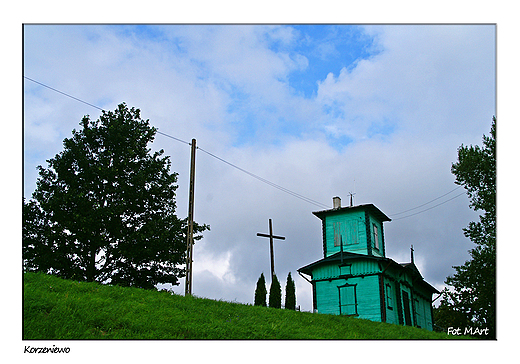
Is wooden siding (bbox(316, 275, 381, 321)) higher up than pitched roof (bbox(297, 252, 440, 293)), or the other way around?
pitched roof (bbox(297, 252, 440, 293))

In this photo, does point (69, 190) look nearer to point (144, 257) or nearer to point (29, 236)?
point (29, 236)

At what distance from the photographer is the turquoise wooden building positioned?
28.1m

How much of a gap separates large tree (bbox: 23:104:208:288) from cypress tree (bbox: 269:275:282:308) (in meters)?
5.94

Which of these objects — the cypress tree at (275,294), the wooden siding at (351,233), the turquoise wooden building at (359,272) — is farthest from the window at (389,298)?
the cypress tree at (275,294)

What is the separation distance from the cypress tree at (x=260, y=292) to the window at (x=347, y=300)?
5052mm

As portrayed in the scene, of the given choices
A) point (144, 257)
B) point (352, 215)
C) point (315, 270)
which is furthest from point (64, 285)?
point (352, 215)

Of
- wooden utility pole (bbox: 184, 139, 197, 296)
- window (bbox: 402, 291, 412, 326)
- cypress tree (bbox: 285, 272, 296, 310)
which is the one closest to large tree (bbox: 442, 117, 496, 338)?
window (bbox: 402, 291, 412, 326)

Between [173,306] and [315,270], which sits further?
[315,270]

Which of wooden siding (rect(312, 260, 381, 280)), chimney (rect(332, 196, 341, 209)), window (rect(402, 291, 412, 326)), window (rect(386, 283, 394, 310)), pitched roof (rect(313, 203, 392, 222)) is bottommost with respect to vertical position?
window (rect(402, 291, 412, 326))

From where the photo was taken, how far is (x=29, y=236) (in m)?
26.6

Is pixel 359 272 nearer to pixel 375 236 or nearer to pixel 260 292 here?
pixel 375 236

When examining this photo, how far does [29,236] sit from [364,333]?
19579mm

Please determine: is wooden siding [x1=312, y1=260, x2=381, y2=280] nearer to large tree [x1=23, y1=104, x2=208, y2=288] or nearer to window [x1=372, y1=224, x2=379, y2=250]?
window [x1=372, y1=224, x2=379, y2=250]

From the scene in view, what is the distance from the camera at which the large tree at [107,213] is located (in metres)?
26.5
